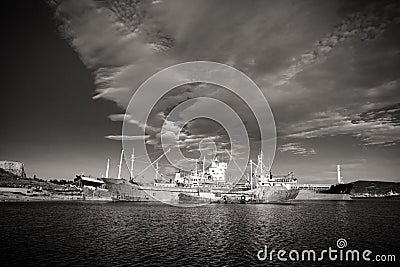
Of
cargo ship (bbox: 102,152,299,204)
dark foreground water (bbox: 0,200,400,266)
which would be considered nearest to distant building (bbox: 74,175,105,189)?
cargo ship (bbox: 102,152,299,204)

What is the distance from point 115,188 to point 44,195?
56.9 meters

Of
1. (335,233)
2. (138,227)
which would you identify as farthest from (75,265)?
(335,233)

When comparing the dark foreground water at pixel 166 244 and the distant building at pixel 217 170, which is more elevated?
the distant building at pixel 217 170

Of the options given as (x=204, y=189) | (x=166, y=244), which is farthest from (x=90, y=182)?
(x=166, y=244)

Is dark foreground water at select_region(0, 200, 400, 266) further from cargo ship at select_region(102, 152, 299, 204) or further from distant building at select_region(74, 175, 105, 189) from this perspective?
distant building at select_region(74, 175, 105, 189)

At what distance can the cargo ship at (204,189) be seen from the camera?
144250 millimetres

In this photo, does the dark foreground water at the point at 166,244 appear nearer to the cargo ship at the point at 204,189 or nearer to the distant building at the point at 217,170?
the cargo ship at the point at 204,189

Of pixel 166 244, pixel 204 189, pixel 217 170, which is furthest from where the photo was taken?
pixel 217 170

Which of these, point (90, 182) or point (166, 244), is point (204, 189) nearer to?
point (90, 182)

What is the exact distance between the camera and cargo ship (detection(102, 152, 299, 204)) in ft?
473

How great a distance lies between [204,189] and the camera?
158 meters

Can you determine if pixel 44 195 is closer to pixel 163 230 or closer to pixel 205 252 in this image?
pixel 163 230

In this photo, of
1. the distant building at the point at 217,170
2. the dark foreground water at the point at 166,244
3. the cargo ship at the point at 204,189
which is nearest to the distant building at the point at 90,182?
the cargo ship at the point at 204,189

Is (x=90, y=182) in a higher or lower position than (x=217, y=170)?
lower
